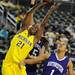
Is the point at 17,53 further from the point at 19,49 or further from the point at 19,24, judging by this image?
the point at 19,24

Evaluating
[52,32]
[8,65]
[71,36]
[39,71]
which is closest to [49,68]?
[8,65]

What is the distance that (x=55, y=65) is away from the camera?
324 inches

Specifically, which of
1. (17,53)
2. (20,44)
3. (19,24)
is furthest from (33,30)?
(19,24)

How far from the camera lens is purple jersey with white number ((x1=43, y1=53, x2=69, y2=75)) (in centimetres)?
821

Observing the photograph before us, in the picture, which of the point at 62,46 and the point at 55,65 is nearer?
the point at 62,46

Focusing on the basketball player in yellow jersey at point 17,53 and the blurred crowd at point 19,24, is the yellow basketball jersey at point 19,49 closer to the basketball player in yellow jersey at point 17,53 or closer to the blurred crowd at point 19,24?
the basketball player in yellow jersey at point 17,53

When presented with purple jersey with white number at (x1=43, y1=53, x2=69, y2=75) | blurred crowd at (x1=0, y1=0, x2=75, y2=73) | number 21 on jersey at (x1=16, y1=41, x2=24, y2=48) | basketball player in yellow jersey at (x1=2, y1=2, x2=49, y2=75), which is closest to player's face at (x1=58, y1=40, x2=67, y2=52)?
purple jersey with white number at (x1=43, y1=53, x2=69, y2=75)

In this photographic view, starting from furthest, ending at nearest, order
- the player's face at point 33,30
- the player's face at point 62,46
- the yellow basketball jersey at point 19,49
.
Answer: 1. the player's face at point 33,30
2. the yellow basketball jersey at point 19,49
3. the player's face at point 62,46

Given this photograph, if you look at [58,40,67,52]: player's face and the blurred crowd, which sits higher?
[58,40,67,52]: player's face

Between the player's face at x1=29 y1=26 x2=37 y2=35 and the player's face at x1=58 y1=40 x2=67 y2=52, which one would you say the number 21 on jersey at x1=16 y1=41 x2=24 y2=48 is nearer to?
the player's face at x1=29 y1=26 x2=37 y2=35

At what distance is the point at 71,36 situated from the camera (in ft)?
63.1

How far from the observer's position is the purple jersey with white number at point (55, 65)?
26.9 feet

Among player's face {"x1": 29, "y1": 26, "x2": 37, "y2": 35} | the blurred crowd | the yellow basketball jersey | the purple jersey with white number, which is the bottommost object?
the blurred crowd

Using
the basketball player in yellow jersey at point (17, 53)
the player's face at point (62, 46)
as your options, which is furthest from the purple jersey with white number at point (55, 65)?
the basketball player in yellow jersey at point (17, 53)
